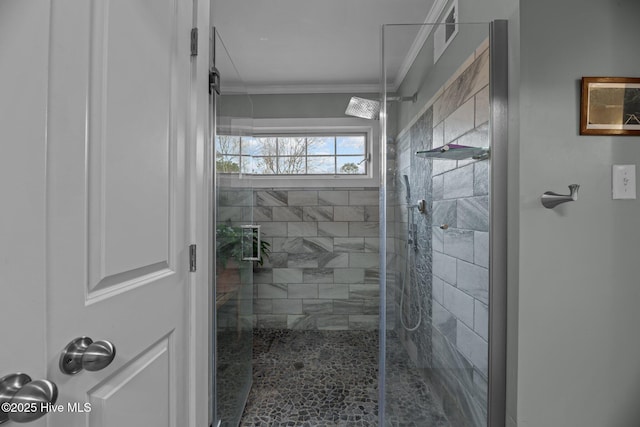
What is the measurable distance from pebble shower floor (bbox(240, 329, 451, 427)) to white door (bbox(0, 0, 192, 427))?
0.99 m

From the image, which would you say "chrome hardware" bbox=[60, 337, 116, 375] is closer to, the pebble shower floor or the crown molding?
the pebble shower floor

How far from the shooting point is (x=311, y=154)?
3.17 m

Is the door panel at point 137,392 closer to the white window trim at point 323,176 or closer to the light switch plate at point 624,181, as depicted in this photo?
the light switch plate at point 624,181

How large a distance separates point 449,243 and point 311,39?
177 cm

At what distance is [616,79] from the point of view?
110 cm

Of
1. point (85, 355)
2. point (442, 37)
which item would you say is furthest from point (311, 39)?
point (85, 355)

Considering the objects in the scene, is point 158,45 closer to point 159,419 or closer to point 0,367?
point 0,367

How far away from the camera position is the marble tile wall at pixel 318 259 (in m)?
3.03

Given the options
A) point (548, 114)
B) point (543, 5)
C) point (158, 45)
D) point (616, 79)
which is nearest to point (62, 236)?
point (158, 45)

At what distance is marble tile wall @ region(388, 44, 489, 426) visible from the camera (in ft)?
4.35

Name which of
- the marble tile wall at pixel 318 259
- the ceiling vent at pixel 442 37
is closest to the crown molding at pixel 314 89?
the marble tile wall at pixel 318 259

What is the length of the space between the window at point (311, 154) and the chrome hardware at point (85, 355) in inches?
102

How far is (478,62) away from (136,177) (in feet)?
4.51

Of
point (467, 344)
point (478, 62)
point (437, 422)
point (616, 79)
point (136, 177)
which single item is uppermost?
point (478, 62)
